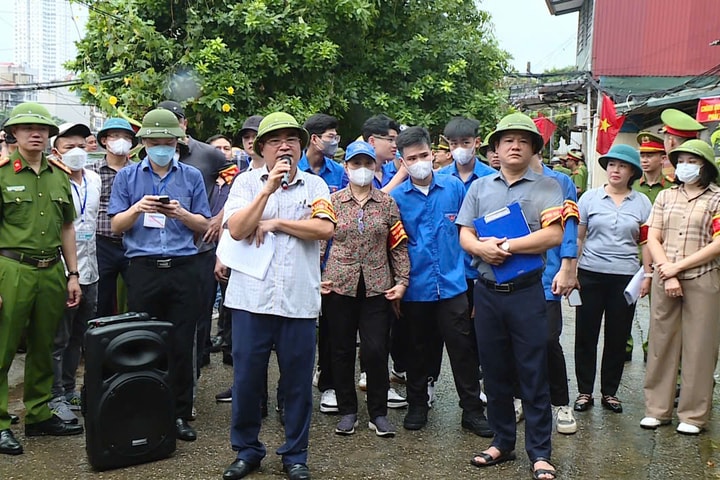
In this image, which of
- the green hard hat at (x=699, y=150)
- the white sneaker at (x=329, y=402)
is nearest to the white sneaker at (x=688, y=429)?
the green hard hat at (x=699, y=150)

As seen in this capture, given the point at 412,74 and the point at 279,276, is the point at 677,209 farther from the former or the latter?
the point at 412,74

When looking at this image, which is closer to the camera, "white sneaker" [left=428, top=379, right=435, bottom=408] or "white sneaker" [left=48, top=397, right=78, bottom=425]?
"white sneaker" [left=48, top=397, right=78, bottom=425]

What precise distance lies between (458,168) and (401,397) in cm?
185

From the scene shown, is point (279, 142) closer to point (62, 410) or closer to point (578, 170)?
point (62, 410)

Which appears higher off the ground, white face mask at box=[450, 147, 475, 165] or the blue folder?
white face mask at box=[450, 147, 475, 165]

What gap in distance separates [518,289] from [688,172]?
174 cm

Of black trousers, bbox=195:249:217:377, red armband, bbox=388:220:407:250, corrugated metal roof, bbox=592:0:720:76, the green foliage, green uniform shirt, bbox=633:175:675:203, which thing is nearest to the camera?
red armband, bbox=388:220:407:250

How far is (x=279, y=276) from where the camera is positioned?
A: 4.00m

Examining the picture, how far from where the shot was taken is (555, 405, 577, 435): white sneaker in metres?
4.94

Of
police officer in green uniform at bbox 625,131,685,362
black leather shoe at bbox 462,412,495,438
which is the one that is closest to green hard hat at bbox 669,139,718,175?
police officer in green uniform at bbox 625,131,685,362

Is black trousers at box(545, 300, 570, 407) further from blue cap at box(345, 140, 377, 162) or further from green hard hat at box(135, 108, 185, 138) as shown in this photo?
green hard hat at box(135, 108, 185, 138)

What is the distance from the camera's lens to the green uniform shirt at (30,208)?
450cm

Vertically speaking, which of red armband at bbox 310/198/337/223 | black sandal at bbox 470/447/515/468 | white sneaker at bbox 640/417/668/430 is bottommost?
black sandal at bbox 470/447/515/468

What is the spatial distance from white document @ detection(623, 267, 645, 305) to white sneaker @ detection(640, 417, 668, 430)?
2.78 feet
